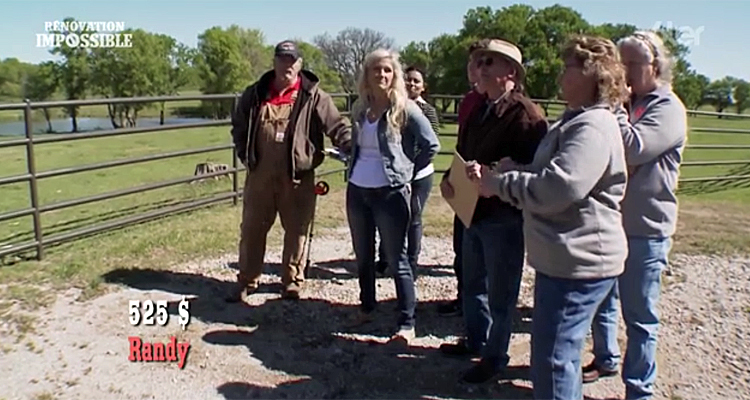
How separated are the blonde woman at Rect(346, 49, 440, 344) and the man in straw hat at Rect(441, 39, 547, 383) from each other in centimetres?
40

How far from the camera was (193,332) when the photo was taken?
11.1 feet

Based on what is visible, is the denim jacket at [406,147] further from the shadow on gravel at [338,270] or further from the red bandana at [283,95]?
the shadow on gravel at [338,270]

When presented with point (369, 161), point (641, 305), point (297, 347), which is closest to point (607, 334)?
point (641, 305)

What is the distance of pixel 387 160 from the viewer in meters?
3.07

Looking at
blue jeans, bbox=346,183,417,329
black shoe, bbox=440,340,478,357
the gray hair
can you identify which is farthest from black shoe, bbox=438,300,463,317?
the gray hair

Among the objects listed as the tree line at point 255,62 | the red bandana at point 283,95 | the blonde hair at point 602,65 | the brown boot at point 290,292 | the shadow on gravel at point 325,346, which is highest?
the tree line at point 255,62

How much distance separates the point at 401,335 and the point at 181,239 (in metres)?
2.55

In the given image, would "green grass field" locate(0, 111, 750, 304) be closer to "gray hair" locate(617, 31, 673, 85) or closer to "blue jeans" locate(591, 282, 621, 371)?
"blue jeans" locate(591, 282, 621, 371)

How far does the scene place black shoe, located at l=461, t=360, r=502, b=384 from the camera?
2.78m

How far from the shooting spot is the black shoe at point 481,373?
2783 mm

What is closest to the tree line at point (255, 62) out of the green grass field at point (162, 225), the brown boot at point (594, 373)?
the green grass field at point (162, 225)

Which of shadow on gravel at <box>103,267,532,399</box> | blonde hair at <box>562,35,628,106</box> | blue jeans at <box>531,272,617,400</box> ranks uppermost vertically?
blonde hair at <box>562,35,628,106</box>

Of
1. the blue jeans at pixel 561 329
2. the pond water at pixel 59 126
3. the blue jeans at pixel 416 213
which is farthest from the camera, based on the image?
the pond water at pixel 59 126

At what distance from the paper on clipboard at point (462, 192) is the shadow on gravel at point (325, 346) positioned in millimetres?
804
